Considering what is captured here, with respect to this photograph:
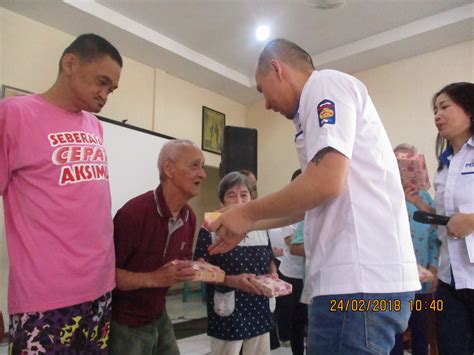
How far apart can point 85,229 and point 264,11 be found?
3692 millimetres

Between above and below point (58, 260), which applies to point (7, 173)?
above

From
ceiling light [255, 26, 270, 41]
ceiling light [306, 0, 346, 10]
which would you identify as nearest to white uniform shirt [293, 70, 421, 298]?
ceiling light [306, 0, 346, 10]

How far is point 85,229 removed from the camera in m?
1.22

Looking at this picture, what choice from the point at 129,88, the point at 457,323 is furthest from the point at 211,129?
the point at 457,323

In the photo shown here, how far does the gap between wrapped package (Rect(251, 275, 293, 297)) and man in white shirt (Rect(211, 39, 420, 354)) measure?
2.92ft

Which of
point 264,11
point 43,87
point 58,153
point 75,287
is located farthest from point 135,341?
point 264,11

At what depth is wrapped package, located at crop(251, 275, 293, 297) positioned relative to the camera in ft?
6.00

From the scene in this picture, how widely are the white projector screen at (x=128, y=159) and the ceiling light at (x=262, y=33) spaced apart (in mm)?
1697

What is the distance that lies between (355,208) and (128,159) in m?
3.61

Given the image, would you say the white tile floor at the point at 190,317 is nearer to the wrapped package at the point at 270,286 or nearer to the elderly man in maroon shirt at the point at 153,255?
the wrapped package at the point at 270,286

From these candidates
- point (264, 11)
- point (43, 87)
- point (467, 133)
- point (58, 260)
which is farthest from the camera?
point (264, 11)

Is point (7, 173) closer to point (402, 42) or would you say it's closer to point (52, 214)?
point (52, 214)

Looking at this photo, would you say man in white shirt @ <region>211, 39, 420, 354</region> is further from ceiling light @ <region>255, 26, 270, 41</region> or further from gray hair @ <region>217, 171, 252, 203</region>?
ceiling light @ <region>255, 26, 270, 41</region>
